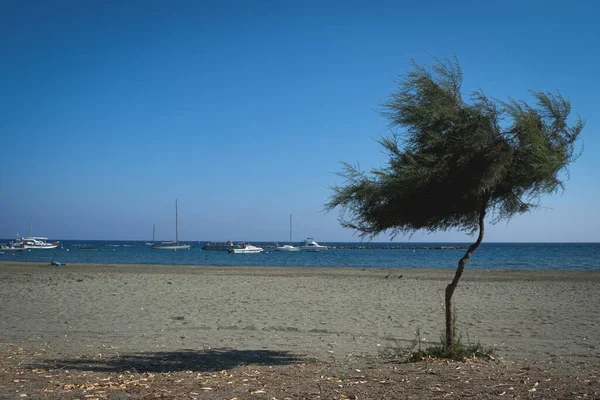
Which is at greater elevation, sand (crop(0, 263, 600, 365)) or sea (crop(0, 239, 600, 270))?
sand (crop(0, 263, 600, 365))

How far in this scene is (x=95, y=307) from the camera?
1547 centimetres

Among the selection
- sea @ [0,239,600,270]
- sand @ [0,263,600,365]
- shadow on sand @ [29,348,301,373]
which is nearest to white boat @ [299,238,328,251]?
sea @ [0,239,600,270]

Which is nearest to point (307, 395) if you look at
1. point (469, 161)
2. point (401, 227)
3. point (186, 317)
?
point (401, 227)

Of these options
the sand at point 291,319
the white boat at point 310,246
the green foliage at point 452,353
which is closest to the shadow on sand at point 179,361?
the sand at point 291,319

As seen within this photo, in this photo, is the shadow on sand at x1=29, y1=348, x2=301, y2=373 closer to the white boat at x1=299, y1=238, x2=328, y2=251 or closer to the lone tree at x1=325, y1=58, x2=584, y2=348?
the lone tree at x1=325, y1=58, x2=584, y2=348

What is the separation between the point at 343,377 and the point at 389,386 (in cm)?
80

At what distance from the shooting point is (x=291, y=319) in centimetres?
1352

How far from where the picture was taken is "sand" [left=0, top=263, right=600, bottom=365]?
10.4 meters

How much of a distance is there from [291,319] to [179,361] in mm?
4974

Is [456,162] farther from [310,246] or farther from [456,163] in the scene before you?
[310,246]

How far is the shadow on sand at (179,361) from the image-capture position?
819 centimetres

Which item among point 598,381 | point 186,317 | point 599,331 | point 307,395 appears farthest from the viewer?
point 186,317

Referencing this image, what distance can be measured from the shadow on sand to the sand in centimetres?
51

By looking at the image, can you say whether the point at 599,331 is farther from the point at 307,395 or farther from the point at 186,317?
the point at 186,317
